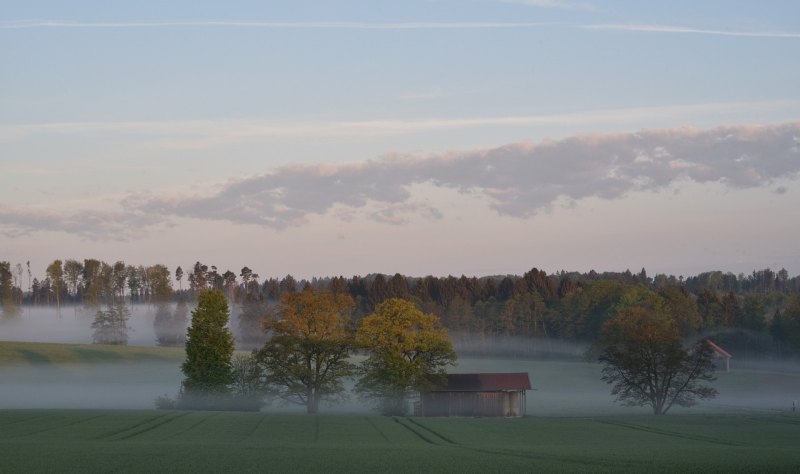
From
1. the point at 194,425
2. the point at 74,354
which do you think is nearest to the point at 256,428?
the point at 194,425

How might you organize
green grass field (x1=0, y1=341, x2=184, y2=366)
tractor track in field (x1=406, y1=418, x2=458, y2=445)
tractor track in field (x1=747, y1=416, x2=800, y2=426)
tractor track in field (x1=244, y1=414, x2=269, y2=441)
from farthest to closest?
1. green grass field (x1=0, y1=341, x2=184, y2=366)
2. tractor track in field (x1=747, y1=416, x2=800, y2=426)
3. tractor track in field (x1=244, y1=414, x2=269, y2=441)
4. tractor track in field (x1=406, y1=418, x2=458, y2=445)

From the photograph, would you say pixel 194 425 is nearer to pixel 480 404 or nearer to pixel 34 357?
→ pixel 480 404

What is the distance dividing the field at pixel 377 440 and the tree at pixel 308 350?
4.20 metres

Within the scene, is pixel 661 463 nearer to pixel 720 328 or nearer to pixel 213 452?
pixel 213 452

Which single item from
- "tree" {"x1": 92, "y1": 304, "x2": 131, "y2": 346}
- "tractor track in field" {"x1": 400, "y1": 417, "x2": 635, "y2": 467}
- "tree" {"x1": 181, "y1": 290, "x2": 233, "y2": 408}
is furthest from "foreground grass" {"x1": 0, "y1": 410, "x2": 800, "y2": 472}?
"tree" {"x1": 92, "y1": 304, "x2": 131, "y2": 346}

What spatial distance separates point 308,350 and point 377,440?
1348 inches

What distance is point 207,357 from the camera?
3155 inches

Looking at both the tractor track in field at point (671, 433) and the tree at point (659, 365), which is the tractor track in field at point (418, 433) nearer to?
the tractor track in field at point (671, 433)

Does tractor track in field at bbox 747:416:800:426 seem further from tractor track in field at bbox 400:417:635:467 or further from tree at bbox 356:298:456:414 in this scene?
tree at bbox 356:298:456:414

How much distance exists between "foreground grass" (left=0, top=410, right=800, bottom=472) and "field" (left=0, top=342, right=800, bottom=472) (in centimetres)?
6

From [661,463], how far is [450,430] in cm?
2352

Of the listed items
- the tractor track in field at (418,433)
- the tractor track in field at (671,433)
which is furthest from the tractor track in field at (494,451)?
the tractor track in field at (671,433)

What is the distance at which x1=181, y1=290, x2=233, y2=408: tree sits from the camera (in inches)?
3120

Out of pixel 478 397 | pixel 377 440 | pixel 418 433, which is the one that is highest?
pixel 377 440
